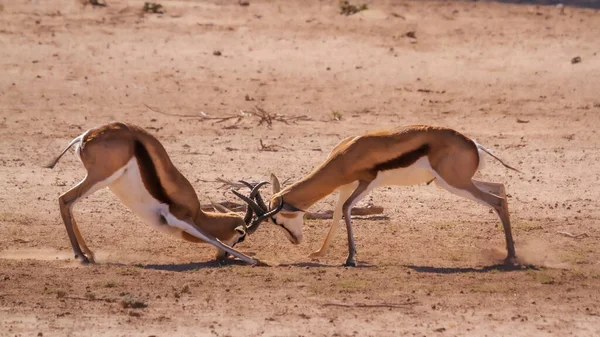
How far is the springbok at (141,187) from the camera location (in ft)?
35.2

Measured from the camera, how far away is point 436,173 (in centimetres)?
1117

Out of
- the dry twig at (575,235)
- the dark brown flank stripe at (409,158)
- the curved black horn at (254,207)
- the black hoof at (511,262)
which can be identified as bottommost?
the dry twig at (575,235)

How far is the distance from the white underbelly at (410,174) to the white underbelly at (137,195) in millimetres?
2287

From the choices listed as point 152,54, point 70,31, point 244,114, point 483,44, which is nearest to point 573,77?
point 483,44

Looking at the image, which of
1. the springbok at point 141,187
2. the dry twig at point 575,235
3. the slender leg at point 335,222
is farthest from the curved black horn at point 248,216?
the dry twig at point 575,235

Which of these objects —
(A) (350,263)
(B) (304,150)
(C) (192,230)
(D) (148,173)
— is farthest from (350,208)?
(B) (304,150)

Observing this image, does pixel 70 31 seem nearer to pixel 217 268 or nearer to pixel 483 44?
pixel 483 44

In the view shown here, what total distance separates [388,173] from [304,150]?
13.8 ft

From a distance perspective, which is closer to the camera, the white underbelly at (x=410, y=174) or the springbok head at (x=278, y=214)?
the white underbelly at (x=410, y=174)

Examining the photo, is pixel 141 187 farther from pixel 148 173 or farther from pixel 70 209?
pixel 70 209

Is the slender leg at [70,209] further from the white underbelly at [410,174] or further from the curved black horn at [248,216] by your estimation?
the white underbelly at [410,174]

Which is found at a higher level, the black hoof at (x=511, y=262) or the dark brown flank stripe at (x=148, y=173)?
the dark brown flank stripe at (x=148, y=173)

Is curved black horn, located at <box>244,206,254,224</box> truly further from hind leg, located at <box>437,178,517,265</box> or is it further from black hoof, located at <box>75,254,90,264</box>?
hind leg, located at <box>437,178,517,265</box>

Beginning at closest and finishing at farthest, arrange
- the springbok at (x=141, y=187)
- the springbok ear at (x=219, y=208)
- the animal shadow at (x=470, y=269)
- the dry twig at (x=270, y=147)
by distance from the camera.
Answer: the animal shadow at (x=470, y=269) < the springbok at (x=141, y=187) < the springbok ear at (x=219, y=208) < the dry twig at (x=270, y=147)
